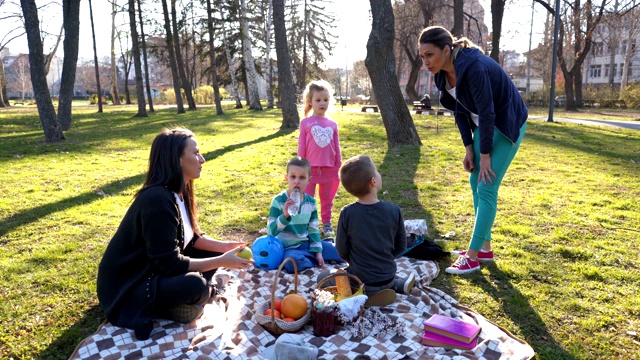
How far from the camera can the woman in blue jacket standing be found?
3.70 meters

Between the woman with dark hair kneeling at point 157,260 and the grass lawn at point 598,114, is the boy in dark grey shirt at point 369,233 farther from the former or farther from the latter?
the grass lawn at point 598,114

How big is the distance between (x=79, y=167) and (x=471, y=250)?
8.30 metres

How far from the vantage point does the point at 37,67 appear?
11.8 metres

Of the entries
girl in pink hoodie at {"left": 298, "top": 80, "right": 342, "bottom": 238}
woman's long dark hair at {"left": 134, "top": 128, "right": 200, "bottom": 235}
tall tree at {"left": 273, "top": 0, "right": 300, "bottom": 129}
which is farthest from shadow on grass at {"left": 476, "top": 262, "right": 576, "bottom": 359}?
tall tree at {"left": 273, "top": 0, "right": 300, "bottom": 129}

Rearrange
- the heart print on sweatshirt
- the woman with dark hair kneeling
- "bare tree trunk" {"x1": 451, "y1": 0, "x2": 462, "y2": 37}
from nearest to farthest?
the woman with dark hair kneeling
the heart print on sweatshirt
"bare tree trunk" {"x1": 451, "y1": 0, "x2": 462, "y2": 37}

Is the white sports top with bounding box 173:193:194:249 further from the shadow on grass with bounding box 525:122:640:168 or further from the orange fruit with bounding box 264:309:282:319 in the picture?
the shadow on grass with bounding box 525:122:640:168

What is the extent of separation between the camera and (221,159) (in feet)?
33.9

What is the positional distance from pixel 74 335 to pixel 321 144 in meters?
3.05

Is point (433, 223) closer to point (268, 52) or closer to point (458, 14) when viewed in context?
point (458, 14)

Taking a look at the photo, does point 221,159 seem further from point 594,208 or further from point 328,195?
point 594,208

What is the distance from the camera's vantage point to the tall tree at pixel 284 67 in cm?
1402

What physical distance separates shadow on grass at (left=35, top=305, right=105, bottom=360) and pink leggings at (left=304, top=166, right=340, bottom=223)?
251 cm

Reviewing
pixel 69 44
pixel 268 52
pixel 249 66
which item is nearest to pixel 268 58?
pixel 268 52

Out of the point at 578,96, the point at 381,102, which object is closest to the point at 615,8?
the point at 578,96
